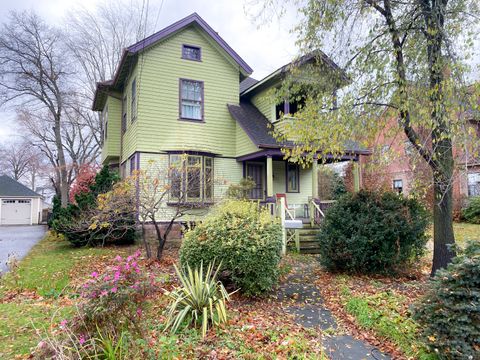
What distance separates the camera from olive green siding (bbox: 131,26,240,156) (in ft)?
40.4

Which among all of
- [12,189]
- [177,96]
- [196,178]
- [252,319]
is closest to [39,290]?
[252,319]

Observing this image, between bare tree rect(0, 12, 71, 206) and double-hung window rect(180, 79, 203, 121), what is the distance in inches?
509

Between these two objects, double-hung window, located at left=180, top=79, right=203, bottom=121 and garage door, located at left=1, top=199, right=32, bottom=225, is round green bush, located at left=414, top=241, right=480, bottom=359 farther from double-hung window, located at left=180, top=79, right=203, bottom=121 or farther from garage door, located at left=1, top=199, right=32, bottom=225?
garage door, located at left=1, top=199, right=32, bottom=225

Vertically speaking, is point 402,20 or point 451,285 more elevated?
point 402,20

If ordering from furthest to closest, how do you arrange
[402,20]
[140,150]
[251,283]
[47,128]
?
[47,128] < [140,150] < [402,20] < [251,283]

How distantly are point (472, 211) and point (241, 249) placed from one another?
16.6 metres

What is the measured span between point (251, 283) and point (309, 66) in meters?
5.94

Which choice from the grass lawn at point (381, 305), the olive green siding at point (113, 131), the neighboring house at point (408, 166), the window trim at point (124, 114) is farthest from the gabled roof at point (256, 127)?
the olive green siding at point (113, 131)

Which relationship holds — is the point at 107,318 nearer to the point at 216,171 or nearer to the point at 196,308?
the point at 196,308

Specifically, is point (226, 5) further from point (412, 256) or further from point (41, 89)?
point (41, 89)

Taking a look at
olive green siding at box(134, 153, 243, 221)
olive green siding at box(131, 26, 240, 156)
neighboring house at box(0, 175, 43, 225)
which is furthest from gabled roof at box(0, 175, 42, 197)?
olive green siding at box(131, 26, 240, 156)

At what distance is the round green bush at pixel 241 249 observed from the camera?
5480 millimetres

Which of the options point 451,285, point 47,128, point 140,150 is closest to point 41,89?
point 47,128

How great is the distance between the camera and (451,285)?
3.63m
